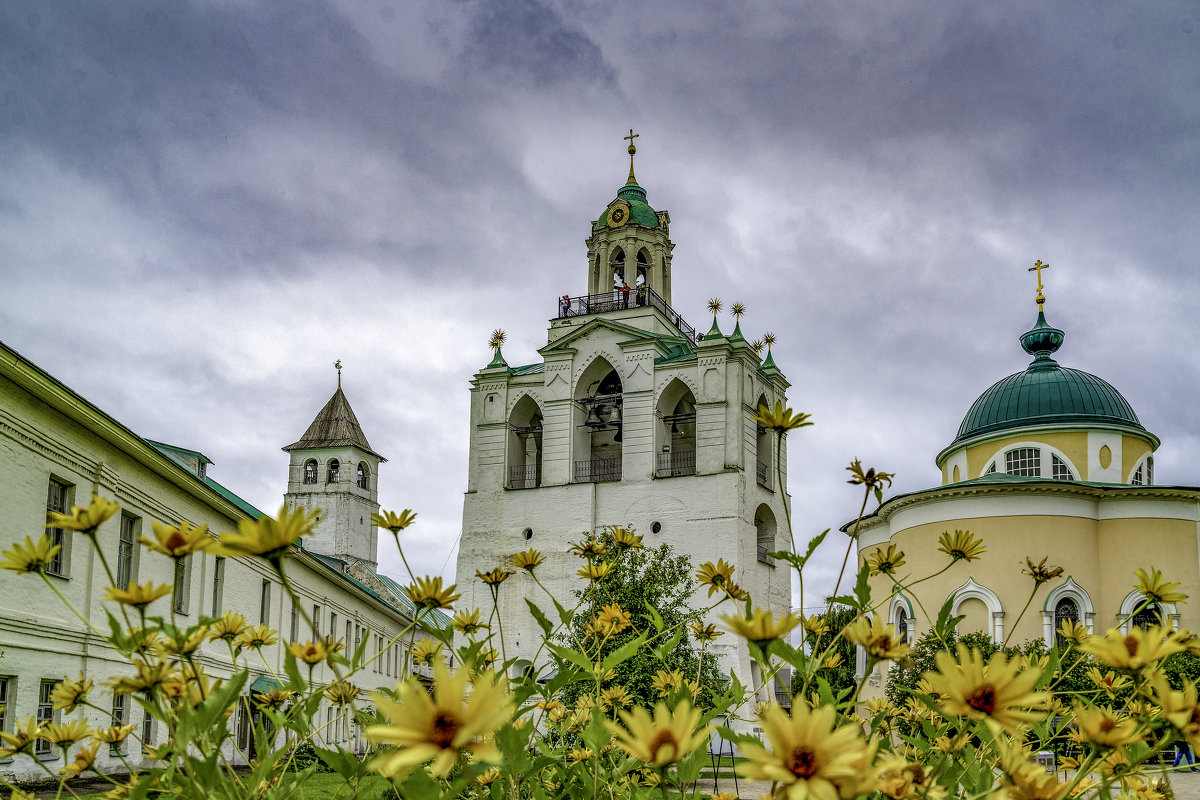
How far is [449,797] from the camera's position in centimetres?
215

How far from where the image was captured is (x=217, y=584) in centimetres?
2184

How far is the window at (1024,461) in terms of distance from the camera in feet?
117

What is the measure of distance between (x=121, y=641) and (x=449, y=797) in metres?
0.74

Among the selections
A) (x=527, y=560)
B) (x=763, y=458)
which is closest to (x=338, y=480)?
(x=763, y=458)

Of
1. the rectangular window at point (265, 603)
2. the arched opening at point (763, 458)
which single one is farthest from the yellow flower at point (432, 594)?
the arched opening at point (763, 458)

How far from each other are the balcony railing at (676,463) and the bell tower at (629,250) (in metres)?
7.24

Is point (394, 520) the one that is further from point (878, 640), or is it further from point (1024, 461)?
point (1024, 461)

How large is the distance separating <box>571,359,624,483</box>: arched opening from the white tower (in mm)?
65

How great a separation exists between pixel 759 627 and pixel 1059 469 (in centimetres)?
3705

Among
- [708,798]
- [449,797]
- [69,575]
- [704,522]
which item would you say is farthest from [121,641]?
[704,522]

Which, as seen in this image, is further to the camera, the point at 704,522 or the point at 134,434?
the point at 704,522

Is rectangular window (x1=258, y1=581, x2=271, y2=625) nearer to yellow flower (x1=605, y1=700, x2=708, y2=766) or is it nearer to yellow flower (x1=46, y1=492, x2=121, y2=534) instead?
yellow flower (x1=46, y1=492, x2=121, y2=534)

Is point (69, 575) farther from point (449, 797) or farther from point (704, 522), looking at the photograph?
point (704, 522)

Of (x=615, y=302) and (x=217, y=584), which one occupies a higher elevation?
(x=615, y=302)
